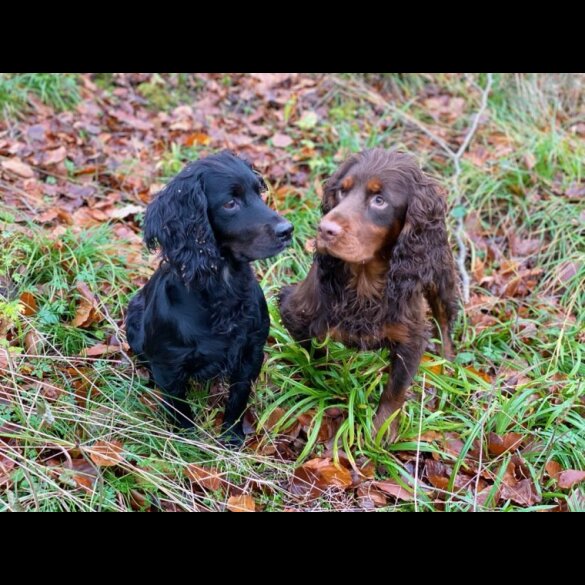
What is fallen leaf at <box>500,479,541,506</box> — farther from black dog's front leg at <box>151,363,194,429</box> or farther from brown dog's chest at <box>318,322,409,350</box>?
black dog's front leg at <box>151,363,194,429</box>

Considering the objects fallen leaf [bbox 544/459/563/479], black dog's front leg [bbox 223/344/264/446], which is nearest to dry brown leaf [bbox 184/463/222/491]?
black dog's front leg [bbox 223/344/264/446]

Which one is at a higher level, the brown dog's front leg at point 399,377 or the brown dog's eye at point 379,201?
the brown dog's eye at point 379,201

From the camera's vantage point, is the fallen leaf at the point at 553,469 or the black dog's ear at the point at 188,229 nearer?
the black dog's ear at the point at 188,229

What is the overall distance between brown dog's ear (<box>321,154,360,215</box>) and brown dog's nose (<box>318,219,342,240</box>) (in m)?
0.32

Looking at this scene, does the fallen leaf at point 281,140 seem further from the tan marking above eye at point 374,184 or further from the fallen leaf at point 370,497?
the fallen leaf at point 370,497

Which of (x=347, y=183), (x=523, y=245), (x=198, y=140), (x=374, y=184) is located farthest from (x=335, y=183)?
(x=198, y=140)

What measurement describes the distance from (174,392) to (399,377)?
1025 millimetres

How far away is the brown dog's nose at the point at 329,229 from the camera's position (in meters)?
2.54

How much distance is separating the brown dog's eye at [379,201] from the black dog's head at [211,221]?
0.39 metres

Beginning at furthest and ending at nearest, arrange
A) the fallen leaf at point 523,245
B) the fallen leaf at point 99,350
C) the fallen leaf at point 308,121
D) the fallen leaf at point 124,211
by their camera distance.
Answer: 1. the fallen leaf at point 308,121
2. the fallen leaf at point 523,245
3. the fallen leaf at point 124,211
4. the fallen leaf at point 99,350

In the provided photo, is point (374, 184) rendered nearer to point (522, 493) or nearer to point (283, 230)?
point (283, 230)

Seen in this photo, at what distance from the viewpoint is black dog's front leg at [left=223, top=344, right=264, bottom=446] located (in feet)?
9.25

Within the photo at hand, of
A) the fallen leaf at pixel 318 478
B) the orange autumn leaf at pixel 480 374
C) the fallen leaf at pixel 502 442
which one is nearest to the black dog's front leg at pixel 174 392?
the fallen leaf at pixel 318 478

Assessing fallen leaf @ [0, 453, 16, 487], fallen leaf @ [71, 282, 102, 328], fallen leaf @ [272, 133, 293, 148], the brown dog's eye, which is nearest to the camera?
fallen leaf @ [0, 453, 16, 487]
